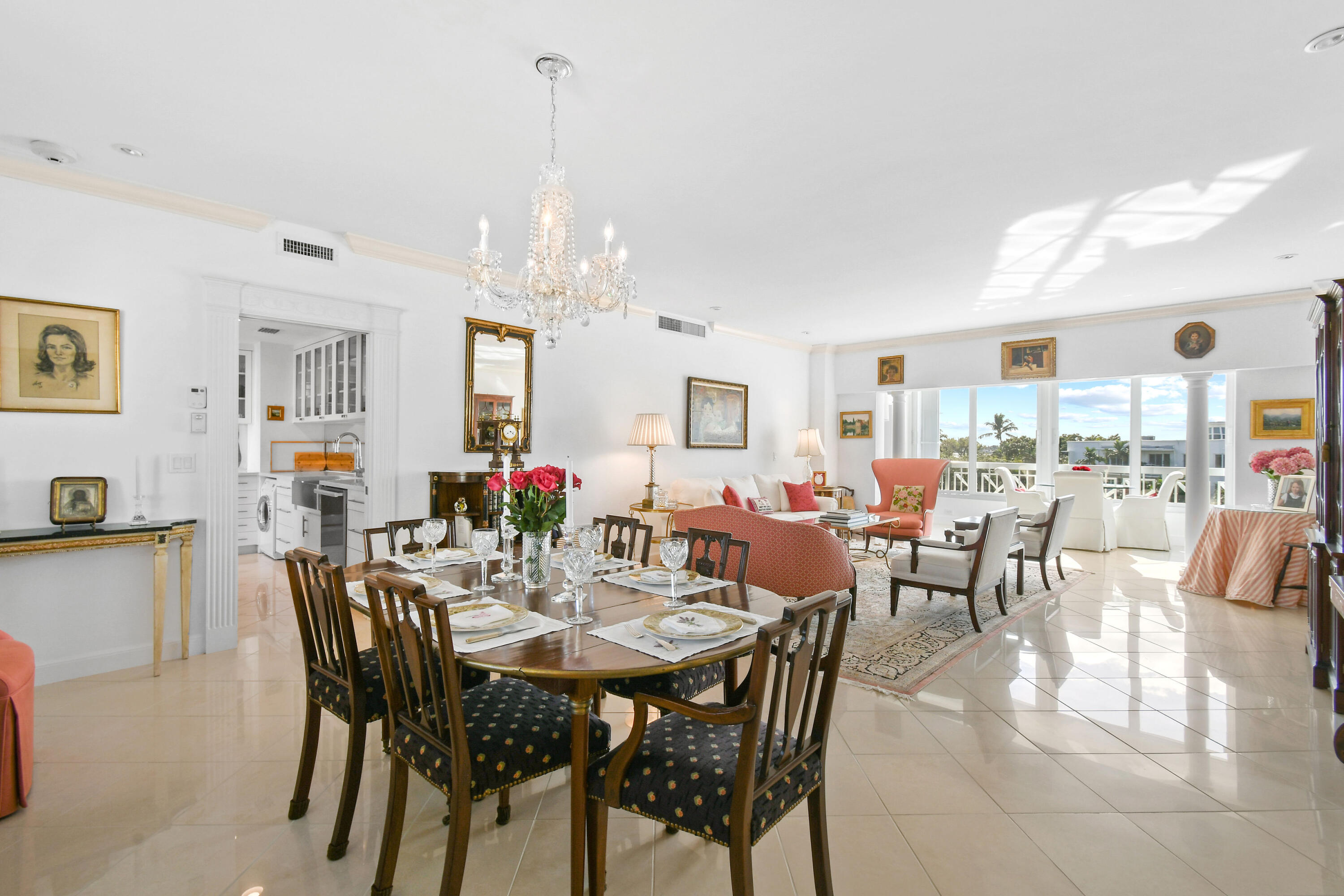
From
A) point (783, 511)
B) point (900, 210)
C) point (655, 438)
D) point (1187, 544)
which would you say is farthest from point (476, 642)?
point (1187, 544)

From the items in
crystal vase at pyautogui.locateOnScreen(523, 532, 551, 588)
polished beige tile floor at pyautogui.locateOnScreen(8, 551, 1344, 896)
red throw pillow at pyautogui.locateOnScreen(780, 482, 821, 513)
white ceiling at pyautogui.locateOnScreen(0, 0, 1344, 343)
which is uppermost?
white ceiling at pyautogui.locateOnScreen(0, 0, 1344, 343)

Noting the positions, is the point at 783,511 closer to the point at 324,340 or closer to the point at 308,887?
the point at 324,340

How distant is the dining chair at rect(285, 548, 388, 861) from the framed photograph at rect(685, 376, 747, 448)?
5.19 meters

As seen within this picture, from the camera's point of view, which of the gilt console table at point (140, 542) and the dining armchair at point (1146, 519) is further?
the dining armchair at point (1146, 519)

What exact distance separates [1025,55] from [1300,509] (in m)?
4.81

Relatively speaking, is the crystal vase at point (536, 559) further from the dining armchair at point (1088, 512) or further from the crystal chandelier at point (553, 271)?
the dining armchair at point (1088, 512)

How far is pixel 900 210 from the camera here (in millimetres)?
3818

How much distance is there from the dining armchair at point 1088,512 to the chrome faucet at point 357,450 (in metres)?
7.60

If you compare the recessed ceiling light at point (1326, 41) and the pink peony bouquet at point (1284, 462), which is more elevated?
the recessed ceiling light at point (1326, 41)

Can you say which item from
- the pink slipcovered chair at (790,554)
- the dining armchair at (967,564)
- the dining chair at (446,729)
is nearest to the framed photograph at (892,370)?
the dining armchair at (967,564)

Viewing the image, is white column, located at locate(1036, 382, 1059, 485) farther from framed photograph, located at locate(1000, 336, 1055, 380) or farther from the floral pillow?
the floral pillow

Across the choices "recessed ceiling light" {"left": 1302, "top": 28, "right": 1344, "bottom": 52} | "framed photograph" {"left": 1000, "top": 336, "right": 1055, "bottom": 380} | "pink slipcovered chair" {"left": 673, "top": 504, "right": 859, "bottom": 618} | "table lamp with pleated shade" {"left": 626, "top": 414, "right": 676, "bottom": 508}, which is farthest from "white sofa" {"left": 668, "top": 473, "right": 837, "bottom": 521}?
"recessed ceiling light" {"left": 1302, "top": 28, "right": 1344, "bottom": 52}

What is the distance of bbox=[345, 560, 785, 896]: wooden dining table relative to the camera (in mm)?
1505

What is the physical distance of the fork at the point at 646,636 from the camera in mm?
1655
